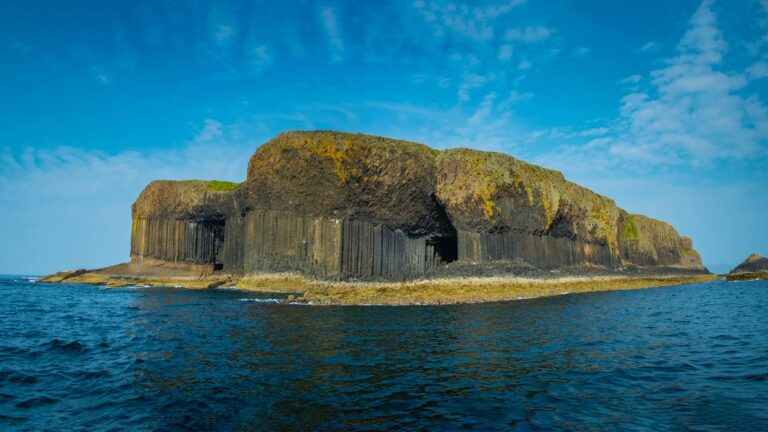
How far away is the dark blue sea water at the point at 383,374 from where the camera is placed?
7.50 m

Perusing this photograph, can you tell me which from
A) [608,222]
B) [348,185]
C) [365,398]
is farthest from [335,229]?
[608,222]

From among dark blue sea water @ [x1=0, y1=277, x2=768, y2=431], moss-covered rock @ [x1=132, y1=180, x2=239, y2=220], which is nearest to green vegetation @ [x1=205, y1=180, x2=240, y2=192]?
moss-covered rock @ [x1=132, y1=180, x2=239, y2=220]

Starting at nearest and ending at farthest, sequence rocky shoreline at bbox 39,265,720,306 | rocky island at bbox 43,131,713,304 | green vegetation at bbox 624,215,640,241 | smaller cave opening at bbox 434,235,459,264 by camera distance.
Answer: rocky shoreline at bbox 39,265,720,306 < rocky island at bbox 43,131,713,304 < smaller cave opening at bbox 434,235,459,264 < green vegetation at bbox 624,215,640,241

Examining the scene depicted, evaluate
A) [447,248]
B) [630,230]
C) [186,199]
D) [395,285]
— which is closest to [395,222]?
[395,285]

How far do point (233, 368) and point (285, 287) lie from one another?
2936cm

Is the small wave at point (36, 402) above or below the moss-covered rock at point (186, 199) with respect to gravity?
below

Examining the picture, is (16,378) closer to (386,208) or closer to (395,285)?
(395,285)

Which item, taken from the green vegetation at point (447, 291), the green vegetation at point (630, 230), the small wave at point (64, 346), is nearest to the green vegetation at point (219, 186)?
the green vegetation at point (447, 291)

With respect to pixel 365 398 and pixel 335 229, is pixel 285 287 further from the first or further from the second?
pixel 365 398

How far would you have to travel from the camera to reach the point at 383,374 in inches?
416

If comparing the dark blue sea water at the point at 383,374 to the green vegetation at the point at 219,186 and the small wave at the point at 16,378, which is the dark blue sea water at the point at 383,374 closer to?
the small wave at the point at 16,378

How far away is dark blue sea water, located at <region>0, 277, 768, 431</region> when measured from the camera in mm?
7504

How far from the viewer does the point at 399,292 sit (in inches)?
1339

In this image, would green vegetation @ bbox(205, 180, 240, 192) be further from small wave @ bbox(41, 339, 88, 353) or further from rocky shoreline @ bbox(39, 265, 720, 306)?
small wave @ bbox(41, 339, 88, 353)
